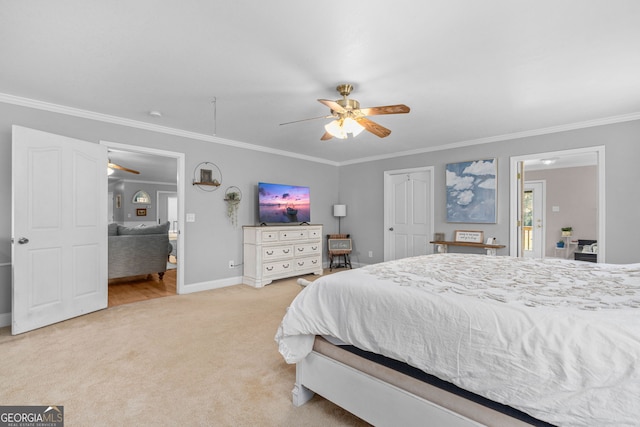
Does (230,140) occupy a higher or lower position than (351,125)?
higher

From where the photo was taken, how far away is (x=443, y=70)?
2.53 m

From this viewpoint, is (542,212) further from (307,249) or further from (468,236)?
(307,249)

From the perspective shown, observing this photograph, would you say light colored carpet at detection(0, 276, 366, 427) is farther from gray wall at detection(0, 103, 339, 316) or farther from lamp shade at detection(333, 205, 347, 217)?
lamp shade at detection(333, 205, 347, 217)

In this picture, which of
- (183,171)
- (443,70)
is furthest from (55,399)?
(443,70)

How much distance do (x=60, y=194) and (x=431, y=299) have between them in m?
3.80

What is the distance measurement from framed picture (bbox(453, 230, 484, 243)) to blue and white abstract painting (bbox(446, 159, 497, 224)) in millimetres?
185

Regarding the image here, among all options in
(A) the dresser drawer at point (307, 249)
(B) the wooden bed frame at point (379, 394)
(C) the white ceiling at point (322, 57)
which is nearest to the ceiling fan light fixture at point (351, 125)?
(C) the white ceiling at point (322, 57)

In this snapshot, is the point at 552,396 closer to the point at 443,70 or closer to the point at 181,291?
the point at 443,70

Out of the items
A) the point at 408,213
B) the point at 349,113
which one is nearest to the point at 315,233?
the point at 408,213

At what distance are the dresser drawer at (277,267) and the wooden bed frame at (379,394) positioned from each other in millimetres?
3035

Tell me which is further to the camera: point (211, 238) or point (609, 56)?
point (211, 238)

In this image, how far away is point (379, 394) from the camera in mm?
1500

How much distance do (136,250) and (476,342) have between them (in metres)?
5.14

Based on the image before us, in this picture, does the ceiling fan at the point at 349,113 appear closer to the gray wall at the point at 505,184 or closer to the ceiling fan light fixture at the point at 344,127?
the ceiling fan light fixture at the point at 344,127
